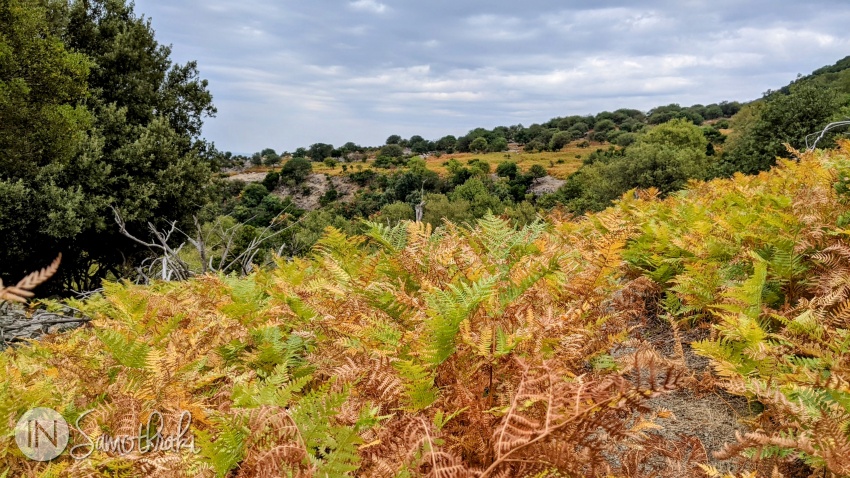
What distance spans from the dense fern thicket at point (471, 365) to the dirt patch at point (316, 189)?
7740 centimetres

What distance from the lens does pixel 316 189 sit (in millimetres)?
85625

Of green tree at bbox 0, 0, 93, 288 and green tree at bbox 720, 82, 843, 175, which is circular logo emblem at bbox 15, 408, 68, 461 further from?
green tree at bbox 720, 82, 843, 175

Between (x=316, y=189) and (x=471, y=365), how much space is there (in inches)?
3406

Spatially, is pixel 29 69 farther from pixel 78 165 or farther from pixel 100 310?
pixel 100 310

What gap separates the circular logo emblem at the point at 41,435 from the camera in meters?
1.59

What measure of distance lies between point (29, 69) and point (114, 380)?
12.6m

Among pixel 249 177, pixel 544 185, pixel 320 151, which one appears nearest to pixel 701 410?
pixel 544 185

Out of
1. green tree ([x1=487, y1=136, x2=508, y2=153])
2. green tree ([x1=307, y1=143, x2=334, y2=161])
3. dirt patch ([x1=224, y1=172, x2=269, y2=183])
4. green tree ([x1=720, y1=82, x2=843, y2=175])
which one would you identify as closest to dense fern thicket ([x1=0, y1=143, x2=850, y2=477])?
green tree ([x1=720, y1=82, x2=843, y2=175])

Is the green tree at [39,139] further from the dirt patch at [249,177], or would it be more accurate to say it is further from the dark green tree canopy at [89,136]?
the dirt patch at [249,177]

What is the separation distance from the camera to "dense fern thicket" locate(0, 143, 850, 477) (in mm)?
1310

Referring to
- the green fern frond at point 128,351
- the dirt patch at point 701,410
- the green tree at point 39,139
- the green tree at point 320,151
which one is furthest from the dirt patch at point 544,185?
the green fern frond at point 128,351

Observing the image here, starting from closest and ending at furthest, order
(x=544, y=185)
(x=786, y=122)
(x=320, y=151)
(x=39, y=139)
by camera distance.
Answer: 1. (x=39, y=139)
2. (x=786, y=122)
3. (x=544, y=185)
4. (x=320, y=151)

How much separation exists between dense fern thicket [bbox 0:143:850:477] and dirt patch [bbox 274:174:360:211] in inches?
3047

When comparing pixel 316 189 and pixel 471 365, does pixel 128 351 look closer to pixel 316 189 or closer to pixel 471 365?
pixel 471 365
